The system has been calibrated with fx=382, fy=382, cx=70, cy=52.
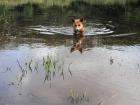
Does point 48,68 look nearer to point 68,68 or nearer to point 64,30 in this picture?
point 68,68

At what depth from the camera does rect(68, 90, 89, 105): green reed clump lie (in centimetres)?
820

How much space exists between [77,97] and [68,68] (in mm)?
2828

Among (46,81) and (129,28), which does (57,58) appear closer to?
(46,81)

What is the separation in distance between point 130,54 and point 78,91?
4.64m

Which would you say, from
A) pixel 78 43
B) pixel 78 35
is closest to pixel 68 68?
pixel 78 43

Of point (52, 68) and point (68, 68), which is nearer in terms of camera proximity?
point (52, 68)

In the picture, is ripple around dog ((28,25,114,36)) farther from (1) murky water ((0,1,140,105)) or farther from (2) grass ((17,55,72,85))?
(2) grass ((17,55,72,85))

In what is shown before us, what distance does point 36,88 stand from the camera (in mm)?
9180

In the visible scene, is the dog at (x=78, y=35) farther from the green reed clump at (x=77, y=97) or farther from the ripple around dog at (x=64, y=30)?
the green reed clump at (x=77, y=97)

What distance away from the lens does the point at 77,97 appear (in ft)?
27.2

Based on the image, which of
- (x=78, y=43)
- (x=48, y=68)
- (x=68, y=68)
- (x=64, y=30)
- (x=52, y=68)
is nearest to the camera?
(x=48, y=68)

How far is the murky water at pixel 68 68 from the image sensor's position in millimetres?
8586

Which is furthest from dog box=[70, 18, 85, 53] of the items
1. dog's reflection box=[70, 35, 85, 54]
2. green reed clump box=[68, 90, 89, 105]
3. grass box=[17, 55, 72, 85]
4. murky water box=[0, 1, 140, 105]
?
green reed clump box=[68, 90, 89, 105]

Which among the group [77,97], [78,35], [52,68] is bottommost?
[77,97]
